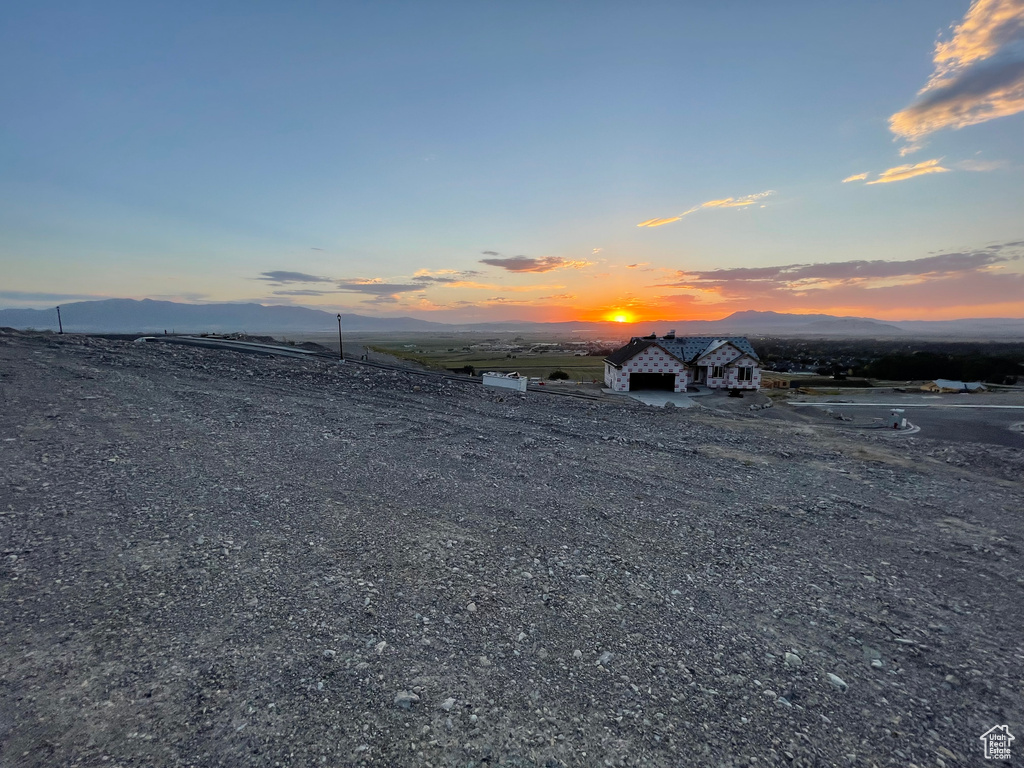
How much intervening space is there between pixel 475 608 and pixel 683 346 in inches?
1576

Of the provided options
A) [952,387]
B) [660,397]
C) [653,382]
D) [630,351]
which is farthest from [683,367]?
[952,387]

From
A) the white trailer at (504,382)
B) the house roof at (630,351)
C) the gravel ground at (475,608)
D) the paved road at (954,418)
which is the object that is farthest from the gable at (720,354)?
the gravel ground at (475,608)

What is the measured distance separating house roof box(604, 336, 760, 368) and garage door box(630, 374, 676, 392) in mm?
1930

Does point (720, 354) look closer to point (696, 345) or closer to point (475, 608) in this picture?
point (696, 345)

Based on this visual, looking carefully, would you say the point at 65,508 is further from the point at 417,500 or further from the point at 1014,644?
the point at 1014,644

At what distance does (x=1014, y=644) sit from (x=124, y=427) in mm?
16892

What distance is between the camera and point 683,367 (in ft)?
117

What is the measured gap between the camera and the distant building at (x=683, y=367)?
3578 cm

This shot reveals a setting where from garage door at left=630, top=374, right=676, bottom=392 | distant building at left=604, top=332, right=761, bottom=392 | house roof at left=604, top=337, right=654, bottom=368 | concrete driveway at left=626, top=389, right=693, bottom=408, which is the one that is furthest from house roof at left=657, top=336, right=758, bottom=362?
concrete driveway at left=626, top=389, right=693, bottom=408

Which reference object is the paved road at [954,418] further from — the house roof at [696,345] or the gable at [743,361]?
the house roof at [696,345]

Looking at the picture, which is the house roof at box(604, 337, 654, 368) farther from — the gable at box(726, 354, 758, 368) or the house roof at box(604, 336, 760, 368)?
the gable at box(726, 354, 758, 368)

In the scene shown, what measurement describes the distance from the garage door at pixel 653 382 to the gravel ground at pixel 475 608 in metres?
26.0

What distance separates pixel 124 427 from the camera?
10.8 metres

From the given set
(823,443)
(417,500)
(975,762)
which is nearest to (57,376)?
(417,500)
